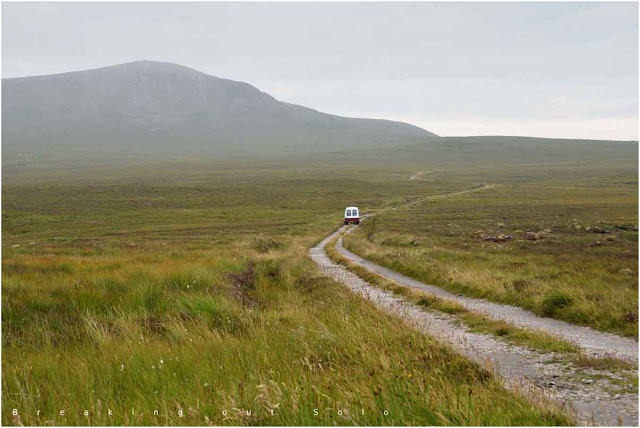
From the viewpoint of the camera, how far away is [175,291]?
44.7 ft

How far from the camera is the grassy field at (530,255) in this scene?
501 inches

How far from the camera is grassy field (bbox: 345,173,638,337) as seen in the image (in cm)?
1272

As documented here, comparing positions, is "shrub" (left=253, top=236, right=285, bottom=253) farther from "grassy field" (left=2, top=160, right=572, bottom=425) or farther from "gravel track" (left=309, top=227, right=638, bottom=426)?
"gravel track" (left=309, top=227, right=638, bottom=426)

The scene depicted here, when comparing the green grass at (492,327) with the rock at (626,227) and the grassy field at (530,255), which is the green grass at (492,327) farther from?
the rock at (626,227)

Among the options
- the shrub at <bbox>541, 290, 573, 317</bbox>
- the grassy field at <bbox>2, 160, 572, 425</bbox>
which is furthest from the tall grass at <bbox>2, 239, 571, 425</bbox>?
the shrub at <bbox>541, 290, 573, 317</bbox>

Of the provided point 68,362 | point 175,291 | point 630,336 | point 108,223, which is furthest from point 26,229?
point 630,336

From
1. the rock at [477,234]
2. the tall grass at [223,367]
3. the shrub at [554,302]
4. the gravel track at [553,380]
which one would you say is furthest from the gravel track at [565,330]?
the rock at [477,234]

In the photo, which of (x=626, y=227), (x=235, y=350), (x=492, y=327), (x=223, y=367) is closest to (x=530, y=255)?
(x=492, y=327)

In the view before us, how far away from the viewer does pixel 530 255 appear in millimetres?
29438

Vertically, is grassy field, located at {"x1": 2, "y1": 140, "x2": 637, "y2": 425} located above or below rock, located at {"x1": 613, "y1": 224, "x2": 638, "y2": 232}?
above

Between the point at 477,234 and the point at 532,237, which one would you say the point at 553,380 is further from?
the point at 477,234

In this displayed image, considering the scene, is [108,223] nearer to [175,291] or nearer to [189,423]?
[175,291]

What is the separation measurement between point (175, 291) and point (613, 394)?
10799mm

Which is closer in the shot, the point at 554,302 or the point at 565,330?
the point at 565,330
